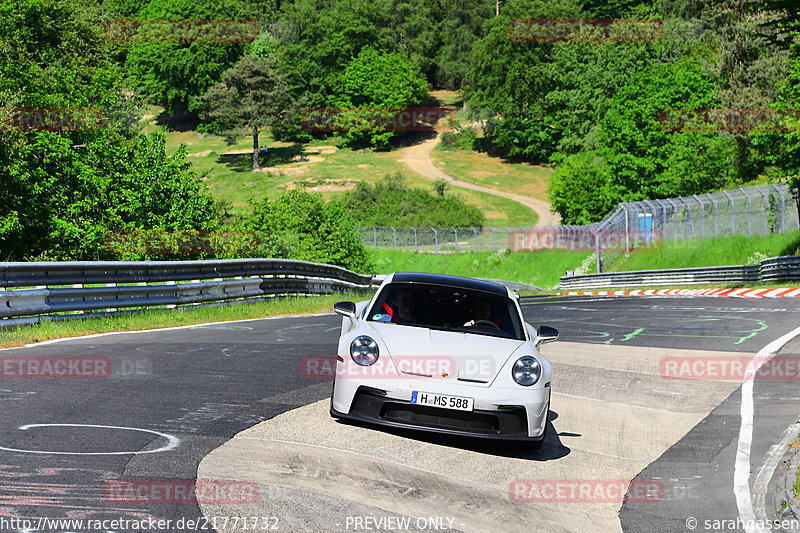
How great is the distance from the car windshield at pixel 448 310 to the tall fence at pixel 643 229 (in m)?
38.6

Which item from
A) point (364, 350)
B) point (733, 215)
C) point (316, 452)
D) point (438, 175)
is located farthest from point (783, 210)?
point (438, 175)

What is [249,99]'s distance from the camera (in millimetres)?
114438

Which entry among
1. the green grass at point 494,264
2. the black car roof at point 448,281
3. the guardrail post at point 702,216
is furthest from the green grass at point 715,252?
the black car roof at point 448,281

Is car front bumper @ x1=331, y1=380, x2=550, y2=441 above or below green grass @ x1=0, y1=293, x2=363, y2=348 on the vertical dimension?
above

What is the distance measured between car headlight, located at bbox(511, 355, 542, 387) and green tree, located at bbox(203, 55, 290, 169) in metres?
107

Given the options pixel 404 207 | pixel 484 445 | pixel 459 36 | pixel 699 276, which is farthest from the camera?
pixel 459 36

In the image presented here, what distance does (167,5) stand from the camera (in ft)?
467

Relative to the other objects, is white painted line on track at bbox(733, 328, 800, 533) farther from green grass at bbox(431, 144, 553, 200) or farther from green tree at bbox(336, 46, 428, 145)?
green tree at bbox(336, 46, 428, 145)

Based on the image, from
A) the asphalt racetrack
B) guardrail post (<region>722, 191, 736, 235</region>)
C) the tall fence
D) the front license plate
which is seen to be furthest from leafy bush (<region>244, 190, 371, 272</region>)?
the front license plate

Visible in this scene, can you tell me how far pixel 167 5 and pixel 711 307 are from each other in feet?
436

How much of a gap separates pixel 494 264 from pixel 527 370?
58.2 meters

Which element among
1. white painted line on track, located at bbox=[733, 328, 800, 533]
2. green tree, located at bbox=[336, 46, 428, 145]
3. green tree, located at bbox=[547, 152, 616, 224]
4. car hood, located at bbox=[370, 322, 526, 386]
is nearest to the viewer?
white painted line on track, located at bbox=[733, 328, 800, 533]

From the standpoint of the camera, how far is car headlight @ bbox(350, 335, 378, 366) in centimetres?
762

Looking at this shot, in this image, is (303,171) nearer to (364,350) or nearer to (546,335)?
(546,335)
